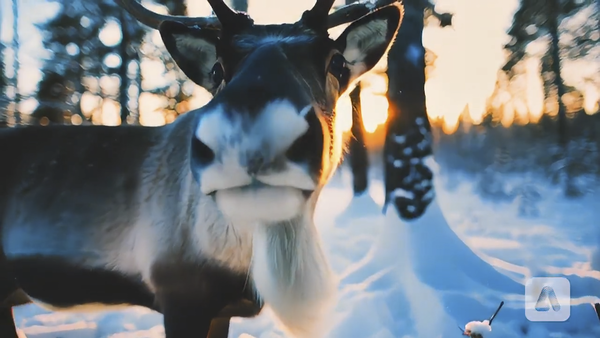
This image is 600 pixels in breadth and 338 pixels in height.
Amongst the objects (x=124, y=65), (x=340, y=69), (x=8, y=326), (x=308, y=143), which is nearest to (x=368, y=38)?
(x=340, y=69)

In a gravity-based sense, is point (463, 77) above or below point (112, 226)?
above

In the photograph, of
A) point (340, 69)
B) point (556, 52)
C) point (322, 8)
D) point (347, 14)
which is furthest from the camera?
point (556, 52)

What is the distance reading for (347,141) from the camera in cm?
146

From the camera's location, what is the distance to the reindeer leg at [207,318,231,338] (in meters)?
1.35

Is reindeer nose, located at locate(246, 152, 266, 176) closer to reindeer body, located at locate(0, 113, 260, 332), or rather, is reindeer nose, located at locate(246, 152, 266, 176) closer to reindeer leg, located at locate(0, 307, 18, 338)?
reindeer body, located at locate(0, 113, 260, 332)

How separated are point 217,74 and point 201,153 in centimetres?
38

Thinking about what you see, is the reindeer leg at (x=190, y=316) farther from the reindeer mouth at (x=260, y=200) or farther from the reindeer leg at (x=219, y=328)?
the reindeer mouth at (x=260, y=200)

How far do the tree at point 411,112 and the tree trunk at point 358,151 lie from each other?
0.09 m

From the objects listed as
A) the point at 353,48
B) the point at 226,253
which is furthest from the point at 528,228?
the point at 226,253

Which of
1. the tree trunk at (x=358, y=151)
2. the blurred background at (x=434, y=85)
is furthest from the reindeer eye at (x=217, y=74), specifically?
the tree trunk at (x=358, y=151)

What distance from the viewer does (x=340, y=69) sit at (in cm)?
120

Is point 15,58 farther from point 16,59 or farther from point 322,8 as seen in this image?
point 322,8

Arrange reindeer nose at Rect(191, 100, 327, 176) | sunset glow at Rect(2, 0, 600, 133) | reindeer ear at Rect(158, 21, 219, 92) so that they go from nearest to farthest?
reindeer nose at Rect(191, 100, 327, 176)
reindeer ear at Rect(158, 21, 219, 92)
sunset glow at Rect(2, 0, 600, 133)

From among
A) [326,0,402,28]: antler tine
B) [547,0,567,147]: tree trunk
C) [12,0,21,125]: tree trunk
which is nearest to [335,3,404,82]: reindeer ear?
[326,0,402,28]: antler tine
